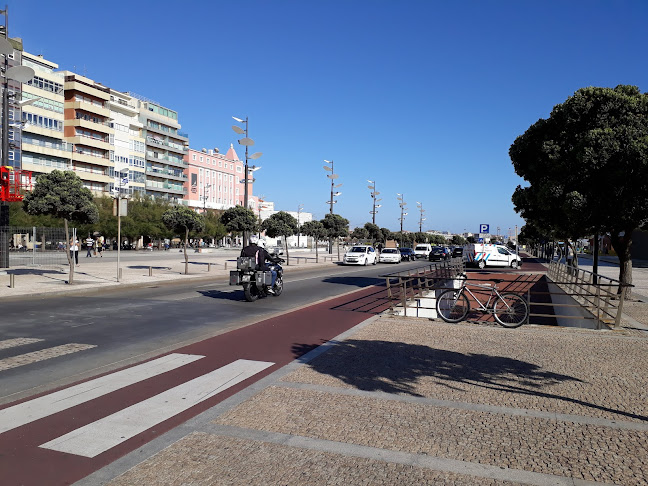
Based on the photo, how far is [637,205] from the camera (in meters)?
13.1

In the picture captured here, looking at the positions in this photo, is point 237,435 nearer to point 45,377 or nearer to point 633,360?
point 45,377

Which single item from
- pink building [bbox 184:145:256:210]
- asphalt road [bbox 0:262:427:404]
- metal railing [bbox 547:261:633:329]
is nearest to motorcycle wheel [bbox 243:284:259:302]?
asphalt road [bbox 0:262:427:404]

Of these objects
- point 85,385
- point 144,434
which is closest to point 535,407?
point 144,434

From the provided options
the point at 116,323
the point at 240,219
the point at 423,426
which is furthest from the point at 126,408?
the point at 240,219

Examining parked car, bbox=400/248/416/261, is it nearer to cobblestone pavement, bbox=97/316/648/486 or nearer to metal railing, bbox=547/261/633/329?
metal railing, bbox=547/261/633/329

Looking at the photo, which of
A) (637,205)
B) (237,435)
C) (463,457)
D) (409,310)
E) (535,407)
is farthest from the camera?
(409,310)

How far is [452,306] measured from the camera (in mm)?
11406

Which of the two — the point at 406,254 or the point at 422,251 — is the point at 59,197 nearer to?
the point at 406,254

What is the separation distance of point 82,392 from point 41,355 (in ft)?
7.58

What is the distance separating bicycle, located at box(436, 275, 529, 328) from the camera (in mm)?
10789

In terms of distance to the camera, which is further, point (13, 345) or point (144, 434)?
point (13, 345)

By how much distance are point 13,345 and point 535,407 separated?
7929mm

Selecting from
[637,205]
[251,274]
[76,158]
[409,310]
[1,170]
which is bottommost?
[409,310]

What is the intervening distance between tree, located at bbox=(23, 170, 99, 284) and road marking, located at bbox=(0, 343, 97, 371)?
35.1ft
